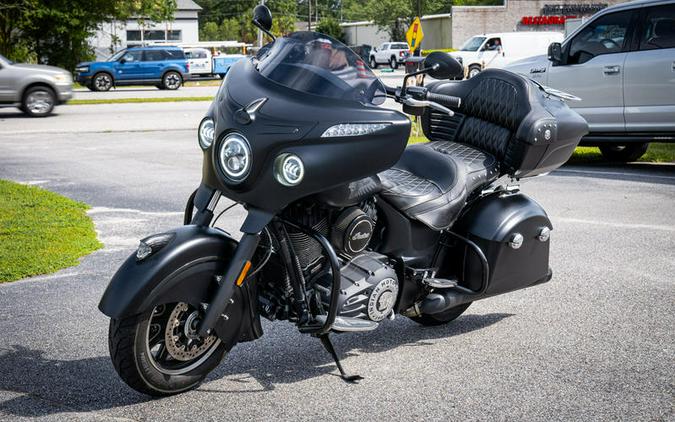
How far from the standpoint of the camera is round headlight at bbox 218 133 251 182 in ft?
13.0

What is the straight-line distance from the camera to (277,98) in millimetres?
4027

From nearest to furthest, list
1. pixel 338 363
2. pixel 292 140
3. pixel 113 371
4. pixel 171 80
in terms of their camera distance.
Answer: pixel 292 140
pixel 338 363
pixel 113 371
pixel 171 80

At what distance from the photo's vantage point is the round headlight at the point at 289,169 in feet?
13.0

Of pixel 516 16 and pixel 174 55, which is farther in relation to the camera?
pixel 516 16

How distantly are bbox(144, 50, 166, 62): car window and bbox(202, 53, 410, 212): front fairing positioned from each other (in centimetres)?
3272

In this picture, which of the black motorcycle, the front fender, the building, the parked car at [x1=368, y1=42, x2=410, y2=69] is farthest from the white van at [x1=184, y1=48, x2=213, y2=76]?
the front fender

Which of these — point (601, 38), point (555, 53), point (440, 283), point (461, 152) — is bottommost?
point (440, 283)

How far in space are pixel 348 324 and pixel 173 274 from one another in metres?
0.92

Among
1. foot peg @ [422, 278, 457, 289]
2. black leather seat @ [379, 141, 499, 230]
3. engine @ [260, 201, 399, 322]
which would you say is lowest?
foot peg @ [422, 278, 457, 289]

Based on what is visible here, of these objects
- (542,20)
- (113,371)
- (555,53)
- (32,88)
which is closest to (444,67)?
(113,371)

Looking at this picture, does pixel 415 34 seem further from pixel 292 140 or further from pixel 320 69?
pixel 292 140

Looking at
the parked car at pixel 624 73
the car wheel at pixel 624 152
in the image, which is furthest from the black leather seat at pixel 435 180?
the car wheel at pixel 624 152

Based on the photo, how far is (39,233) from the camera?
7.98m

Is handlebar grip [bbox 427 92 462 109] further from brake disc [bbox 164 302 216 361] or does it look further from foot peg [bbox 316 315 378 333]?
brake disc [bbox 164 302 216 361]
